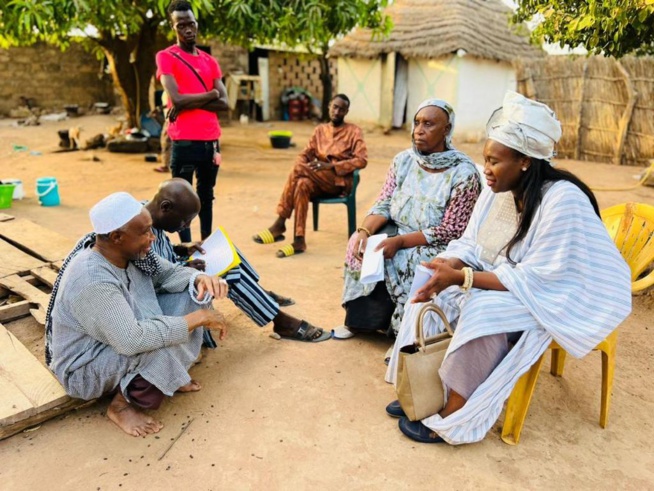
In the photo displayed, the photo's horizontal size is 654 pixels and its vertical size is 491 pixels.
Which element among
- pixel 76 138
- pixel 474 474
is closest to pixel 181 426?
pixel 474 474

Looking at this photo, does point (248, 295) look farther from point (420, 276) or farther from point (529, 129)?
point (529, 129)

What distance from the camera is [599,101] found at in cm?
1020

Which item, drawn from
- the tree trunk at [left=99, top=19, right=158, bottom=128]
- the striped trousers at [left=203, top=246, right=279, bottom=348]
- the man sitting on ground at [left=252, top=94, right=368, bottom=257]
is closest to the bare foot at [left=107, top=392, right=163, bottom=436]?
the striped trousers at [left=203, top=246, right=279, bottom=348]

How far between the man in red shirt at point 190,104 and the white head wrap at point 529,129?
8.72 feet

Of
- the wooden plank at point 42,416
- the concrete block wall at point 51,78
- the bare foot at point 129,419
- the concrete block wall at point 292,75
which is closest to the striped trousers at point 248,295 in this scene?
the bare foot at point 129,419

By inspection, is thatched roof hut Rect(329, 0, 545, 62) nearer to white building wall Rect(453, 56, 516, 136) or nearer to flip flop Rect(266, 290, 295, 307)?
white building wall Rect(453, 56, 516, 136)

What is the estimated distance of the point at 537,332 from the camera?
2209 mm

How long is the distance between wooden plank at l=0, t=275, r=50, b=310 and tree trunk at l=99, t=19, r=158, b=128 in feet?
23.3

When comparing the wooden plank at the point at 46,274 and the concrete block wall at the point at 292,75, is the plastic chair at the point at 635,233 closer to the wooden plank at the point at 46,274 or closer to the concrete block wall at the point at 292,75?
the wooden plank at the point at 46,274

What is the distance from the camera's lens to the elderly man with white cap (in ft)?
7.02

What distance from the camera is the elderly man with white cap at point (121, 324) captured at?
7.02 feet

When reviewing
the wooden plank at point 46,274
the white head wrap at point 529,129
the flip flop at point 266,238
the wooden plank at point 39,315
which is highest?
the white head wrap at point 529,129

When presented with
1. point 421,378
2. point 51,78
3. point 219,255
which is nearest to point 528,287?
point 421,378

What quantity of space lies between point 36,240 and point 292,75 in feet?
47.0
